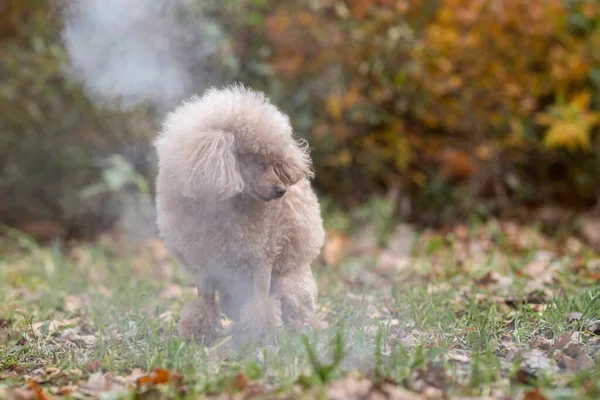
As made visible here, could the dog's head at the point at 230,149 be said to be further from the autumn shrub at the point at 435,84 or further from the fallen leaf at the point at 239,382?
the autumn shrub at the point at 435,84

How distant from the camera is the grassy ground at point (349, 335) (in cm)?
241

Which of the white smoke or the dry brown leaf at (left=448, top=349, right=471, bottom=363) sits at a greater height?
the white smoke

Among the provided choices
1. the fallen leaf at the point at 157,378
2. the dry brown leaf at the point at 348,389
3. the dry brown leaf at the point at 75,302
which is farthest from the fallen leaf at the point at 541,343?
the dry brown leaf at the point at 75,302

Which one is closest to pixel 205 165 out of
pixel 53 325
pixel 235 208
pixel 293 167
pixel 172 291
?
pixel 235 208

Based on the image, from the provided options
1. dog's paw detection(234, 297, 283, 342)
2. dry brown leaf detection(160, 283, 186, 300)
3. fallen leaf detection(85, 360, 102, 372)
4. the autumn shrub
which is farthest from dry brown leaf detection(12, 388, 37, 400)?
the autumn shrub

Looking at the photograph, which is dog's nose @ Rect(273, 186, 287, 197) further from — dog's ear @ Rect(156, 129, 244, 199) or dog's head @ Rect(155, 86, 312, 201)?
dog's ear @ Rect(156, 129, 244, 199)

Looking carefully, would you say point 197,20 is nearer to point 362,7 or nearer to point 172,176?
point 362,7

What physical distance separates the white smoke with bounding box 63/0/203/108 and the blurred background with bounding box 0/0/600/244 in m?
0.01

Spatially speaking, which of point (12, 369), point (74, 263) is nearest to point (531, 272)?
point (12, 369)

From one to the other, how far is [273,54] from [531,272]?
3715 millimetres

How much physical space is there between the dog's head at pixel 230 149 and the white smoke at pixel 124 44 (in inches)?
151

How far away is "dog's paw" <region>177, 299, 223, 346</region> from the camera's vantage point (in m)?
3.19

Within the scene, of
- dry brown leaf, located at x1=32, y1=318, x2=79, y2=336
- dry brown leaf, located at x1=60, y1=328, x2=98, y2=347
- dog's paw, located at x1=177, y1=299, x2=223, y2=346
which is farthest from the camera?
dry brown leaf, located at x1=32, y1=318, x2=79, y2=336

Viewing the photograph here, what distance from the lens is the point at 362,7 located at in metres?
6.61
